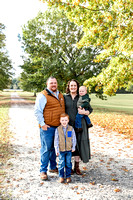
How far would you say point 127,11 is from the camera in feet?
25.0

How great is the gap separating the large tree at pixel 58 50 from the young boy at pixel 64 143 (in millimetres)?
16198

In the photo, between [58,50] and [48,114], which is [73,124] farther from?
[58,50]

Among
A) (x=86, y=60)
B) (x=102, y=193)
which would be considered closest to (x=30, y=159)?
(x=102, y=193)

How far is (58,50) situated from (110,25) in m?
12.9

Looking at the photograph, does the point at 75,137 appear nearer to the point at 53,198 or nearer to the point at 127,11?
the point at 53,198

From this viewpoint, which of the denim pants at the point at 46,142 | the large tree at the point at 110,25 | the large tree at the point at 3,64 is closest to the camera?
the denim pants at the point at 46,142

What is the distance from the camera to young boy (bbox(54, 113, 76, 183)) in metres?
4.12

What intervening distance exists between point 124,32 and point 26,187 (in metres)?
7.28

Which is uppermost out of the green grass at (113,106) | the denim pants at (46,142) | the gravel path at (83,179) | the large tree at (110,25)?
the large tree at (110,25)

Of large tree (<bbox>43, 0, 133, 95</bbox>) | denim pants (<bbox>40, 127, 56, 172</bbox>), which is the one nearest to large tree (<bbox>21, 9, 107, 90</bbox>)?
large tree (<bbox>43, 0, 133, 95</bbox>)

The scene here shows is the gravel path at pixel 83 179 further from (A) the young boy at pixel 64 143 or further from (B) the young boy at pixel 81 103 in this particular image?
(B) the young boy at pixel 81 103

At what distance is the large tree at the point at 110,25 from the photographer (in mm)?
7805

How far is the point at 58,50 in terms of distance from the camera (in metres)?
21.8

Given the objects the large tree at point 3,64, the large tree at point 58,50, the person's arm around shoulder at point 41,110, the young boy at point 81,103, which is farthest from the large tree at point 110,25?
the large tree at point 3,64
